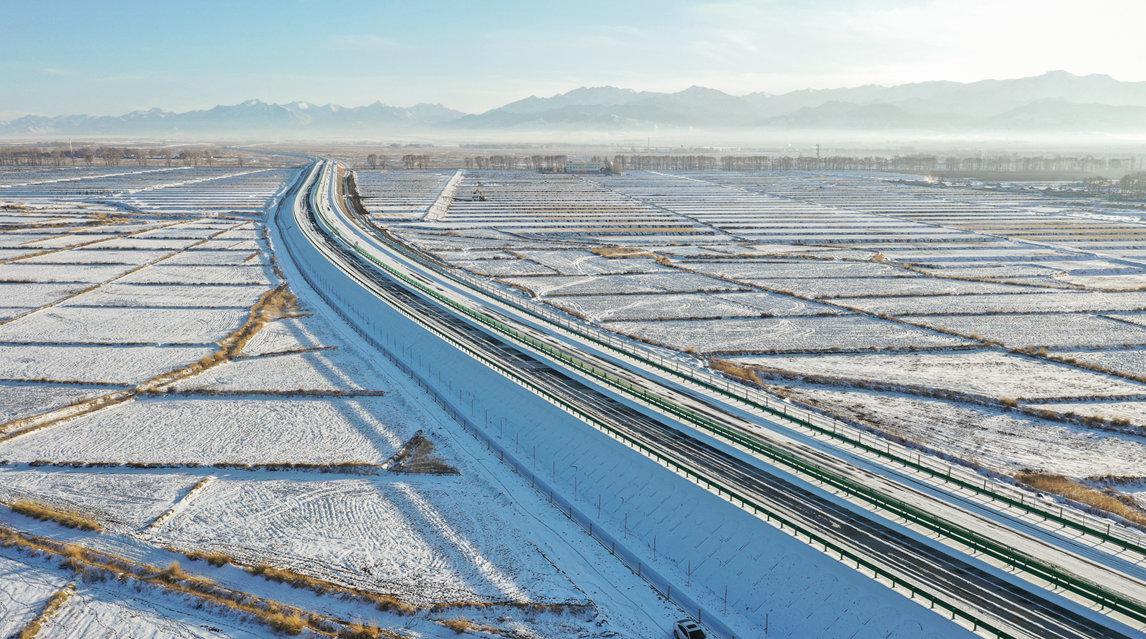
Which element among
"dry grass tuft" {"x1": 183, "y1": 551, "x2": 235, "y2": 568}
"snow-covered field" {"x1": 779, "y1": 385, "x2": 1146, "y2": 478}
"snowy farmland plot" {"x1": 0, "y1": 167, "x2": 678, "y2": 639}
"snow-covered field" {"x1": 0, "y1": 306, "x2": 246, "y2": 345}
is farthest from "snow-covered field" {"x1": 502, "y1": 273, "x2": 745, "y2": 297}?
"dry grass tuft" {"x1": 183, "y1": 551, "x2": 235, "y2": 568}

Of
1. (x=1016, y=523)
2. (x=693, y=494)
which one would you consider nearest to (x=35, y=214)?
(x=693, y=494)

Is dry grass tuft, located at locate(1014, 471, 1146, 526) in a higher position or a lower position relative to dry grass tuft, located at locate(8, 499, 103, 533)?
higher

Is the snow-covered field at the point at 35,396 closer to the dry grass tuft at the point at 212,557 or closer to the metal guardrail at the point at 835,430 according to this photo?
the dry grass tuft at the point at 212,557

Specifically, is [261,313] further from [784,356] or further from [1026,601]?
[1026,601]

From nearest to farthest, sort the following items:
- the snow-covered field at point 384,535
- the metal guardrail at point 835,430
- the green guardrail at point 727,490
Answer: the green guardrail at point 727,490 < the snow-covered field at point 384,535 < the metal guardrail at point 835,430

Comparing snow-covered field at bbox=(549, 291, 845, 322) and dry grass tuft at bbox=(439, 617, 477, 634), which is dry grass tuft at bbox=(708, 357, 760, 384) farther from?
dry grass tuft at bbox=(439, 617, 477, 634)

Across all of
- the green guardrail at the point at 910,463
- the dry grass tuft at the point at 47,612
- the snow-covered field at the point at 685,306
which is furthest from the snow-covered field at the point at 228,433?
the snow-covered field at the point at 685,306
